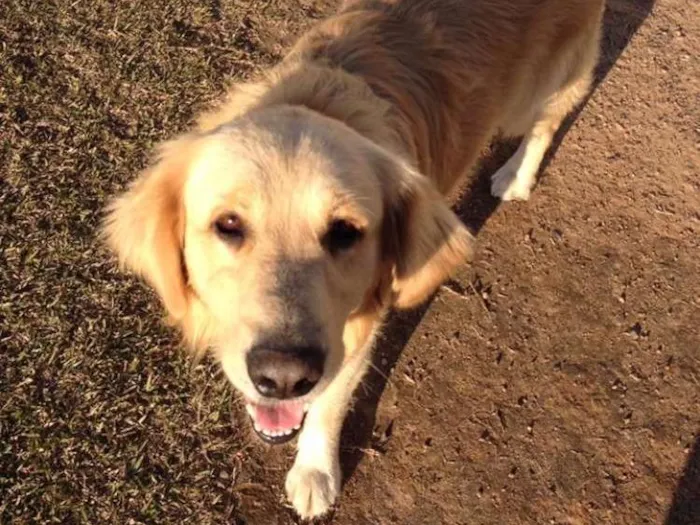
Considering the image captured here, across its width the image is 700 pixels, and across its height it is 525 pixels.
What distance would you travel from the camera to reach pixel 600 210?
4.64m

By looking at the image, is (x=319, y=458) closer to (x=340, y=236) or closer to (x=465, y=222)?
(x=340, y=236)

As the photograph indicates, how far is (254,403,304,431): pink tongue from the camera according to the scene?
2.89m

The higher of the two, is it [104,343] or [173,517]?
[104,343]

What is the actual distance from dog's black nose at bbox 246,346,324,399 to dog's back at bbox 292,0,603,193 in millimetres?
1274

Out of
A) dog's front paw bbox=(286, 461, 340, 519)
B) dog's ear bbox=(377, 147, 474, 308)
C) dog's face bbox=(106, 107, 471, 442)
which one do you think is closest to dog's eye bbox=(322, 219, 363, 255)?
dog's face bbox=(106, 107, 471, 442)

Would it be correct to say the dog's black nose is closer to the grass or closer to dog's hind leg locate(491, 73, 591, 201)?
the grass

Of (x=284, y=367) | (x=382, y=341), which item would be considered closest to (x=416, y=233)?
(x=284, y=367)

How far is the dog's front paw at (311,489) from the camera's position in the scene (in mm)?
3574

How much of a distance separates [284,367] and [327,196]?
58 cm

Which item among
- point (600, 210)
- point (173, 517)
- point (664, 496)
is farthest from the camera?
point (600, 210)

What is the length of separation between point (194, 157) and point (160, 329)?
147cm

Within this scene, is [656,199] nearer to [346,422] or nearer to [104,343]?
[346,422]

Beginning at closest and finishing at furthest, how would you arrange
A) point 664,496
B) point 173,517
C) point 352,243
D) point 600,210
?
point 352,243
point 173,517
point 664,496
point 600,210

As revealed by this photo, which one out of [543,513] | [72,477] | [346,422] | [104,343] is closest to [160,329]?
[104,343]
